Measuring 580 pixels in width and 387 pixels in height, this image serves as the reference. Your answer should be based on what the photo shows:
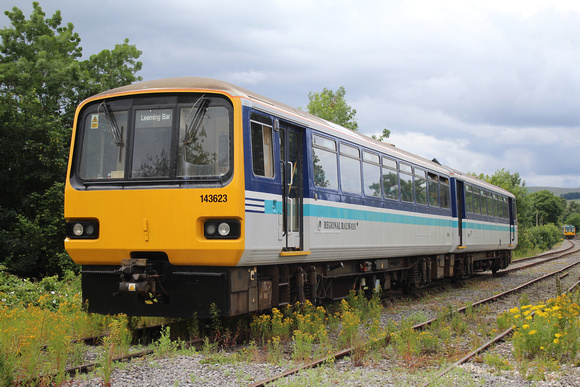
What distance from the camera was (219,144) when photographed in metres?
7.47

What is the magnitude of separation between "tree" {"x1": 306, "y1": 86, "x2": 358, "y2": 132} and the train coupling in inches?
1461

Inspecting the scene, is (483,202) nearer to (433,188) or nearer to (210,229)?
(433,188)

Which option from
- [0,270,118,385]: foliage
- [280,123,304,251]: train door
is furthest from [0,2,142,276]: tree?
[280,123,304,251]: train door

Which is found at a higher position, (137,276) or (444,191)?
(444,191)

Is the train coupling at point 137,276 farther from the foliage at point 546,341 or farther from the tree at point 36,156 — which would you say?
the tree at point 36,156

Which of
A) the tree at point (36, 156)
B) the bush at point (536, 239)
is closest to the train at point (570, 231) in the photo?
the bush at point (536, 239)

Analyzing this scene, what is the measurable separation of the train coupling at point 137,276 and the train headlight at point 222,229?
0.88m

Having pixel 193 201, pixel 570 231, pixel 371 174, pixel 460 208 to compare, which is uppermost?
pixel 570 231

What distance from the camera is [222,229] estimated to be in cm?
722

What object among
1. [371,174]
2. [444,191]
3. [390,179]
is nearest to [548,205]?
[444,191]

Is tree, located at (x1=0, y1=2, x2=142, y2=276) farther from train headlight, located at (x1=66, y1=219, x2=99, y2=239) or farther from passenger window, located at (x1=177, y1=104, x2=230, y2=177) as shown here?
passenger window, located at (x1=177, y1=104, x2=230, y2=177)

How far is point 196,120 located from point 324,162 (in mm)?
2676

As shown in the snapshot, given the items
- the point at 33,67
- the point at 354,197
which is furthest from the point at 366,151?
the point at 33,67

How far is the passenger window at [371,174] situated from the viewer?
1121 cm
